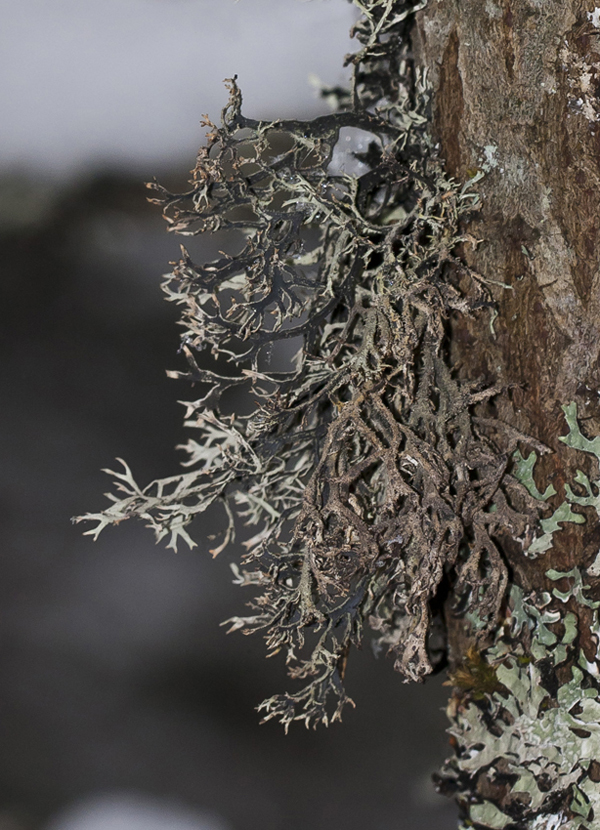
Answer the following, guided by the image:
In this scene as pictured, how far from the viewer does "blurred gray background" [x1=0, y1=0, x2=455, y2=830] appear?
90 centimetres

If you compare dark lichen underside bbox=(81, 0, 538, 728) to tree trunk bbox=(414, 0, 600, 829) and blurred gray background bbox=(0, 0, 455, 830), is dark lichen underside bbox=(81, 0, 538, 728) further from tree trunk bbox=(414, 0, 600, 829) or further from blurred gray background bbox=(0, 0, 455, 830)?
blurred gray background bbox=(0, 0, 455, 830)

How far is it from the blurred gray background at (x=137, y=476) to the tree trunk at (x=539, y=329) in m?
0.44

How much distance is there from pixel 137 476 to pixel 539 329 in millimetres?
714

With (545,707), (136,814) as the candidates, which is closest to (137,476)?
(136,814)

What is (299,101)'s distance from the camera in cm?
91

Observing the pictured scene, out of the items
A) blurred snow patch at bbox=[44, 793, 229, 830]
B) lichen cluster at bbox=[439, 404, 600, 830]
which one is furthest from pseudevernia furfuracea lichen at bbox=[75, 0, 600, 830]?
blurred snow patch at bbox=[44, 793, 229, 830]

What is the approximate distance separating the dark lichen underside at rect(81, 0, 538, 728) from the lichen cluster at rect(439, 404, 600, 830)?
4 cm

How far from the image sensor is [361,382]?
0.51m

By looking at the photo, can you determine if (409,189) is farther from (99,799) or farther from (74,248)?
(99,799)

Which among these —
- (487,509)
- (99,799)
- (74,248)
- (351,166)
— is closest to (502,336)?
(487,509)

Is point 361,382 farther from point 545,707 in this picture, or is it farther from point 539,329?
point 545,707

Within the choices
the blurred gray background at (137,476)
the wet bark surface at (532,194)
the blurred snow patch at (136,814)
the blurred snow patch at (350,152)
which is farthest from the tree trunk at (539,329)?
the blurred snow patch at (136,814)

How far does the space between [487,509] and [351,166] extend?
15.8 inches

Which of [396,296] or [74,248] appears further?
[74,248]
